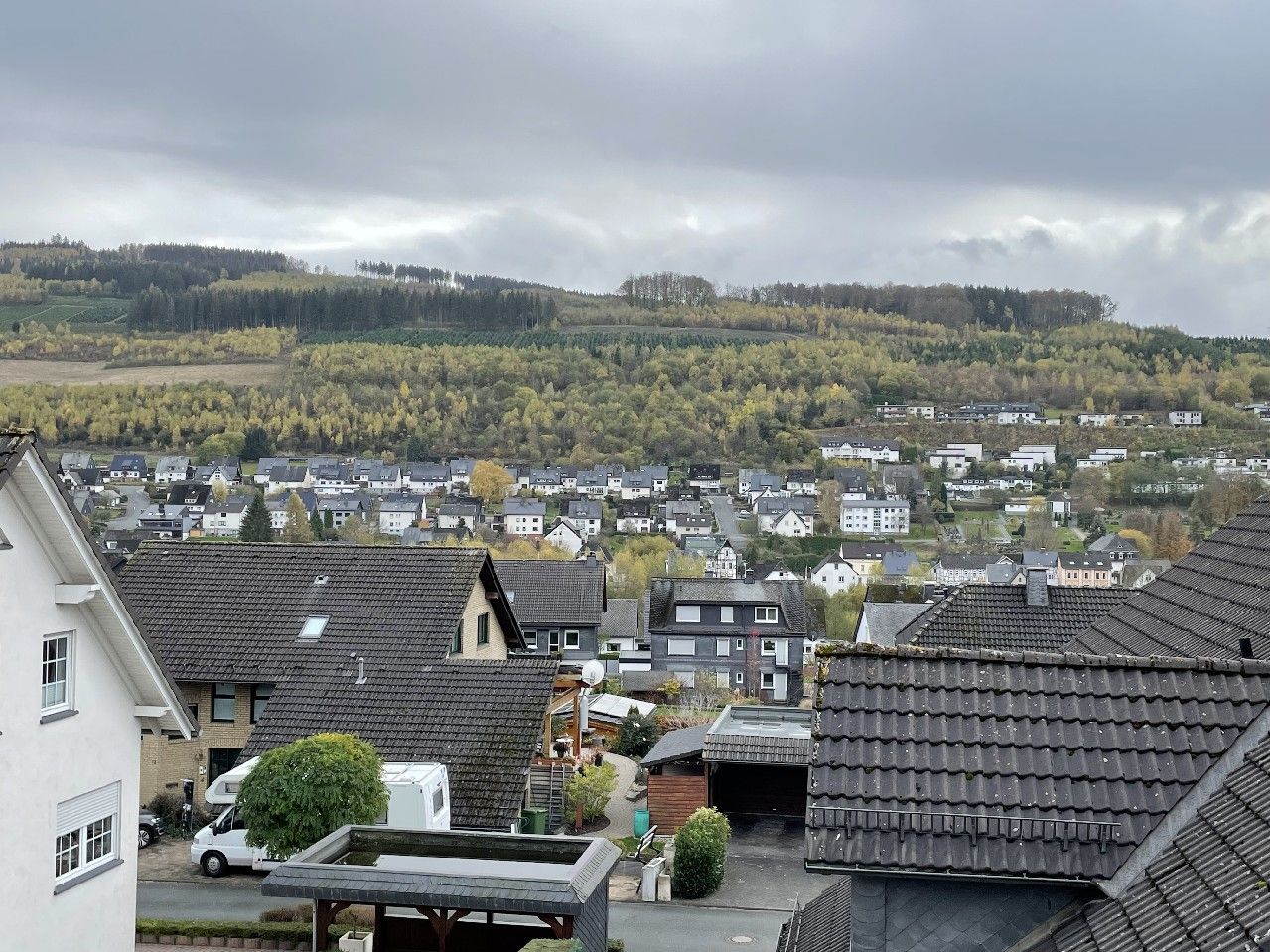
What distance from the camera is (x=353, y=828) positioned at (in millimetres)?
16672

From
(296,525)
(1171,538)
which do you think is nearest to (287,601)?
(296,525)

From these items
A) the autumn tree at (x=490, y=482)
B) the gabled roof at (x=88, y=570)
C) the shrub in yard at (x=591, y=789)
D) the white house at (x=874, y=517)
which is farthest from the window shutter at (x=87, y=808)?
the autumn tree at (x=490, y=482)

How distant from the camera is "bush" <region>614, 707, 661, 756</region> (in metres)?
34.2

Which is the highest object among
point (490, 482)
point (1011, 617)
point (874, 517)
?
point (1011, 617)

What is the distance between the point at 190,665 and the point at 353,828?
31.4 ft

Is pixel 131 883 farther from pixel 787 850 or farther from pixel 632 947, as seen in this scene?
pixel 787 850

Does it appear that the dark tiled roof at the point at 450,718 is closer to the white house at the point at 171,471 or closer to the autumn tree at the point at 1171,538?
the autumn tree at the point at 1171,538

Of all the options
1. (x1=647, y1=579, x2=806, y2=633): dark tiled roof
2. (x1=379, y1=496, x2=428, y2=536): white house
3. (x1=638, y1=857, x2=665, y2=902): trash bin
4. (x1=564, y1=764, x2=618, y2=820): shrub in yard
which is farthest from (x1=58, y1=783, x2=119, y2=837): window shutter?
(x1=379, y1=496, x2=428, y2=536): white house

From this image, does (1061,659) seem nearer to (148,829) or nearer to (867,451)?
(148,829)

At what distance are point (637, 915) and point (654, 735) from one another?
15339 mm

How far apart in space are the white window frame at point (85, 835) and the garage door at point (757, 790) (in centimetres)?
1517

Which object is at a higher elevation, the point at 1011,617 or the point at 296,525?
the point at 1011,617

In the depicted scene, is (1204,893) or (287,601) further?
(287,601)

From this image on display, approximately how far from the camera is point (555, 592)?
53438 millimetres
